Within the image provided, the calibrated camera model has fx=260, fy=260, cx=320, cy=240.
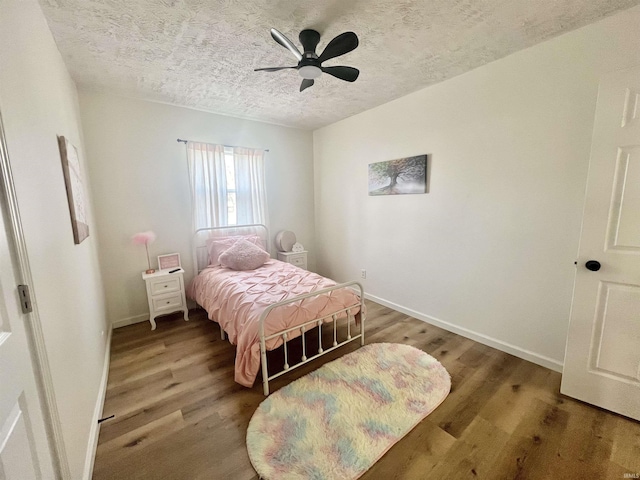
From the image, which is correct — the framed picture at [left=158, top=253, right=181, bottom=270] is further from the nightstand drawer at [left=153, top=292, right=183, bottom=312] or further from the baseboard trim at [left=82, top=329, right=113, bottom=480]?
the baseboard trim at [left=82, top=329, right=113, bottom=480]

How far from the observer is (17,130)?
991 millimetres

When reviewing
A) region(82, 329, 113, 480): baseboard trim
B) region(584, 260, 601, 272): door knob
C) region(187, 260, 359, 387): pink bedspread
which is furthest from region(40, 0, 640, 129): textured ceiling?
region(82, 329, 113, 480): baseboard trim

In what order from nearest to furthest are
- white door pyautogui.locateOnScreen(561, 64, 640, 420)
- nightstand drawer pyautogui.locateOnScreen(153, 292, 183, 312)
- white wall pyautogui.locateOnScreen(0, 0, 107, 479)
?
1. white wall pyautogui.locateOnScreen(0, 0, 107, 479)
2. white door pyautogui.locateOnScreen(561, 64, 640, 420)
3. nightstand drawer pyautogui.locateOnScreen(153, 292, 183, 312)

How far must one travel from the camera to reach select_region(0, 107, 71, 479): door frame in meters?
0.84

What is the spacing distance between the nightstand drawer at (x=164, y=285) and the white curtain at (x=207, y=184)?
752mm

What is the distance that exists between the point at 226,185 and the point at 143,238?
122cm

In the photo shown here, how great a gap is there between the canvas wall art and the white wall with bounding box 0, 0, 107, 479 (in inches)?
119

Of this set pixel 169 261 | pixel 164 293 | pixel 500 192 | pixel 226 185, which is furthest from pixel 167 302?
pixel 500 192

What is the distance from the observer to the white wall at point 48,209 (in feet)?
3.26

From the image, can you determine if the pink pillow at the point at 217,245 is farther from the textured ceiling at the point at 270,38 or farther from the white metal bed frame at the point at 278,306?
the textured ceiling at the point at 270,38

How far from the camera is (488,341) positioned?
260cm

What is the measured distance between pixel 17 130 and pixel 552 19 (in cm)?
307

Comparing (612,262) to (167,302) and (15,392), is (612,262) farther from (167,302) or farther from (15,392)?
(167,302)

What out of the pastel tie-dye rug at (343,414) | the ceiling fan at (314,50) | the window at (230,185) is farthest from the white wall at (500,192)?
the window at (230,185)
